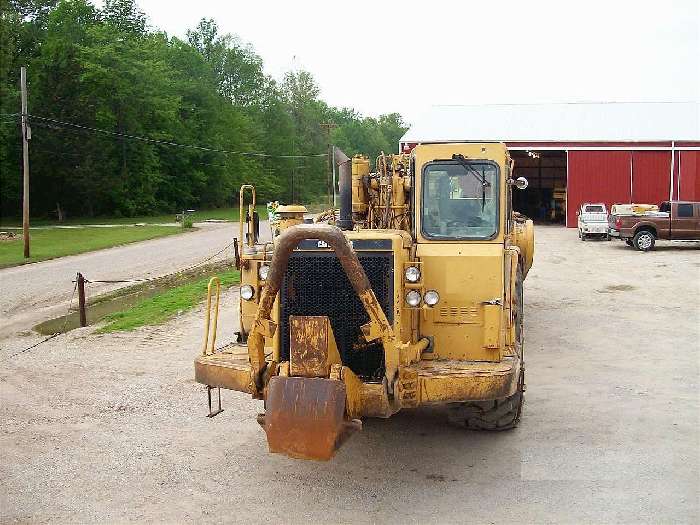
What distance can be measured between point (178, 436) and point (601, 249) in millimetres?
24182

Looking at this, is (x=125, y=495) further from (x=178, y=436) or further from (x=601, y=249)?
(x=601, y=249)

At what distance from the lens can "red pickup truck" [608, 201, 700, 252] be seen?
2855cm

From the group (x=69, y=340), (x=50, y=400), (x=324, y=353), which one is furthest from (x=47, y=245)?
(x=324, y=353)

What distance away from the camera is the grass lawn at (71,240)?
2956cm

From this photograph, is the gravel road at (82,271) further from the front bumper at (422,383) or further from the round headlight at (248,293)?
the front bumper at (422,383)

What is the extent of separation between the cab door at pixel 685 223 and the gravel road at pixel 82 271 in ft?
54.6

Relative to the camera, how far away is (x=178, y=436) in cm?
818

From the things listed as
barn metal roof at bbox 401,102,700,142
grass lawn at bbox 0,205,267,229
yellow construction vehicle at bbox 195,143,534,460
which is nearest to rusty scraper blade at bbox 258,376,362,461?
yellow construction vehicle at bbox 195,143,534,460

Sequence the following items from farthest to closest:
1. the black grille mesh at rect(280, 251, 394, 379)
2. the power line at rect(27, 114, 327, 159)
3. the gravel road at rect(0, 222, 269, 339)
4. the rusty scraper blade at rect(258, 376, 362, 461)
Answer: the power line at rect(27, 114, 327, 159) < the gravel road at rect(0, 222, 269, 339) < the black grille mesh at rect(280, 251, 394, 379) < the rusty scraper blade at rect(258, 376, 362, 461)

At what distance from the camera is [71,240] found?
121 feet

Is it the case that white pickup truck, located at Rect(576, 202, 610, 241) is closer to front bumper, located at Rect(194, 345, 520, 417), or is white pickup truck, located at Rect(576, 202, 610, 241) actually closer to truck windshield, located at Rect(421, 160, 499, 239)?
truck windshield, located at Rect(421, 160, 499, 239)

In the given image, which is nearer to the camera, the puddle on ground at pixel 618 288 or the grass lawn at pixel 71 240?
the puddle on ground at pixel 618 288

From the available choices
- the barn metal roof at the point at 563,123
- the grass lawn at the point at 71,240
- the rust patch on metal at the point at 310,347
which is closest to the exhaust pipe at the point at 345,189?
the rust patch on metal at the point at 310,347

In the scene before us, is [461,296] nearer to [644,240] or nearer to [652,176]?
[644,240]
